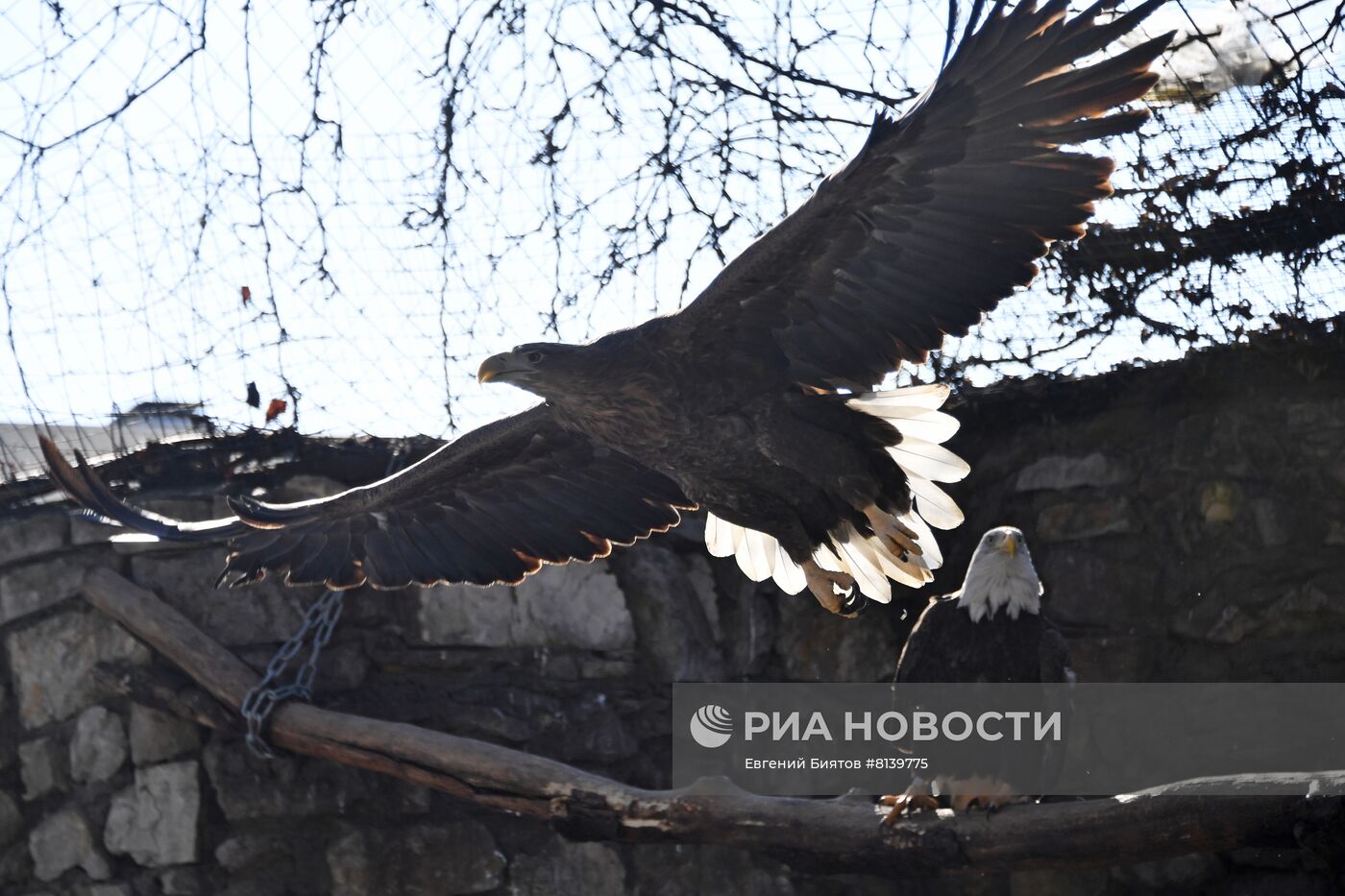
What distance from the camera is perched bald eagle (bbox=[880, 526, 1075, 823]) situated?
318 centimetres

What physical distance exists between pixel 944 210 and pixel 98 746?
2.63 meters

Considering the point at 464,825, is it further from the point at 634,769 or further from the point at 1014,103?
the point at 1014,103

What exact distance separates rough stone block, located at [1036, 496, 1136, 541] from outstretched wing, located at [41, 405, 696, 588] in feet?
3.41

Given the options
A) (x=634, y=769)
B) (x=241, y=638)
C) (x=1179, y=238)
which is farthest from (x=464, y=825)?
(x=1179, y=238)

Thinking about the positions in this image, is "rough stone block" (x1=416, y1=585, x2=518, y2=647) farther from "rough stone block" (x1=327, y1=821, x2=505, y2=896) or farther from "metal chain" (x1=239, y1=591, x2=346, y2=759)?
"rough stone block" (x1=327, y1=821, x2=505, y2=896)

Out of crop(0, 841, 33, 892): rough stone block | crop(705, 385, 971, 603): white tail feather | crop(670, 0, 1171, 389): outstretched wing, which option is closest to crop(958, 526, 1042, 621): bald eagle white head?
crop(705, 385, 971, 603): white tail feather

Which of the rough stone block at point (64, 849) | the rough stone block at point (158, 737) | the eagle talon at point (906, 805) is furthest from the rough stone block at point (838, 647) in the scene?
the rough stone block at point (64, 849)

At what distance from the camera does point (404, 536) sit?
357 cm

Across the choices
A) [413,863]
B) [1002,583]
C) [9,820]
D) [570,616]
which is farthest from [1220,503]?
[9,820]

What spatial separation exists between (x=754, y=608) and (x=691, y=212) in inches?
48.7

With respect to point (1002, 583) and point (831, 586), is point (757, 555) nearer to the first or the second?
point (831, 586)

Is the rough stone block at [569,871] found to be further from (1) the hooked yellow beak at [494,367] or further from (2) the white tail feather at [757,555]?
(1) the hooked yellow beak at [494,367]

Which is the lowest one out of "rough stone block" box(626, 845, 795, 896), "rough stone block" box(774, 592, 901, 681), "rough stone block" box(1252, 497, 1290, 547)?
"rough stone block" box(626, 845, 795, 896)

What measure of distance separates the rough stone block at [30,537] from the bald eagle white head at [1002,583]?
A: 2432mm
